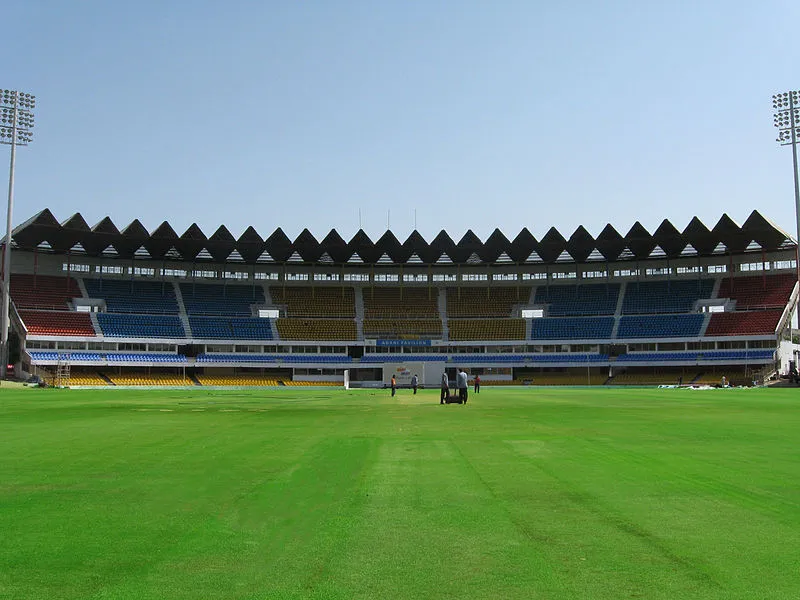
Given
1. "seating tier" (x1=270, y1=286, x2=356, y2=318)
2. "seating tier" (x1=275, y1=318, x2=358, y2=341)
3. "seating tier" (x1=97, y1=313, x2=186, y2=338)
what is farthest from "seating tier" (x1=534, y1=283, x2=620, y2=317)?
"seating tier" (x1=97, y1=313, x2=186, y2=338)

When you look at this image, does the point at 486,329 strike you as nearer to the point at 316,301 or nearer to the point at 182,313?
the point at 316,301

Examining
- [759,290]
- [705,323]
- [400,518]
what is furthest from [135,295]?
[400,518]

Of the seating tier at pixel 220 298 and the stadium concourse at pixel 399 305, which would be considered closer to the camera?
the stadium concourse at pixel 399 305

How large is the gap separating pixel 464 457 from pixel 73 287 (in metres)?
93.1

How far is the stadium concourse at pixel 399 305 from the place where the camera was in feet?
286

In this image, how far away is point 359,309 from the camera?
344 feet

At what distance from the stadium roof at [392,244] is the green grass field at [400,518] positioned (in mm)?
80506

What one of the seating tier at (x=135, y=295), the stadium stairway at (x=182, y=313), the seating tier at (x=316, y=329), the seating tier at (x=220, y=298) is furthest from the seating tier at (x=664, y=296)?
the seating tier at (x=135, y=295)

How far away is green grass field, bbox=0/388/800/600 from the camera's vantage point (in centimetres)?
606

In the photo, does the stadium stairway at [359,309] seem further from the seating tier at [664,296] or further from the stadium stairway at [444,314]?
the seating tier at [664,296]

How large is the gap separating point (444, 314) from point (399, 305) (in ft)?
22.9

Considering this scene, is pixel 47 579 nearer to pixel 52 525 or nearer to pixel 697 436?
pixel 52 525

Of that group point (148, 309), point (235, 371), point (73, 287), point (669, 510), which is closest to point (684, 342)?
point (235, 371)

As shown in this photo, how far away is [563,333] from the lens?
320 ft
